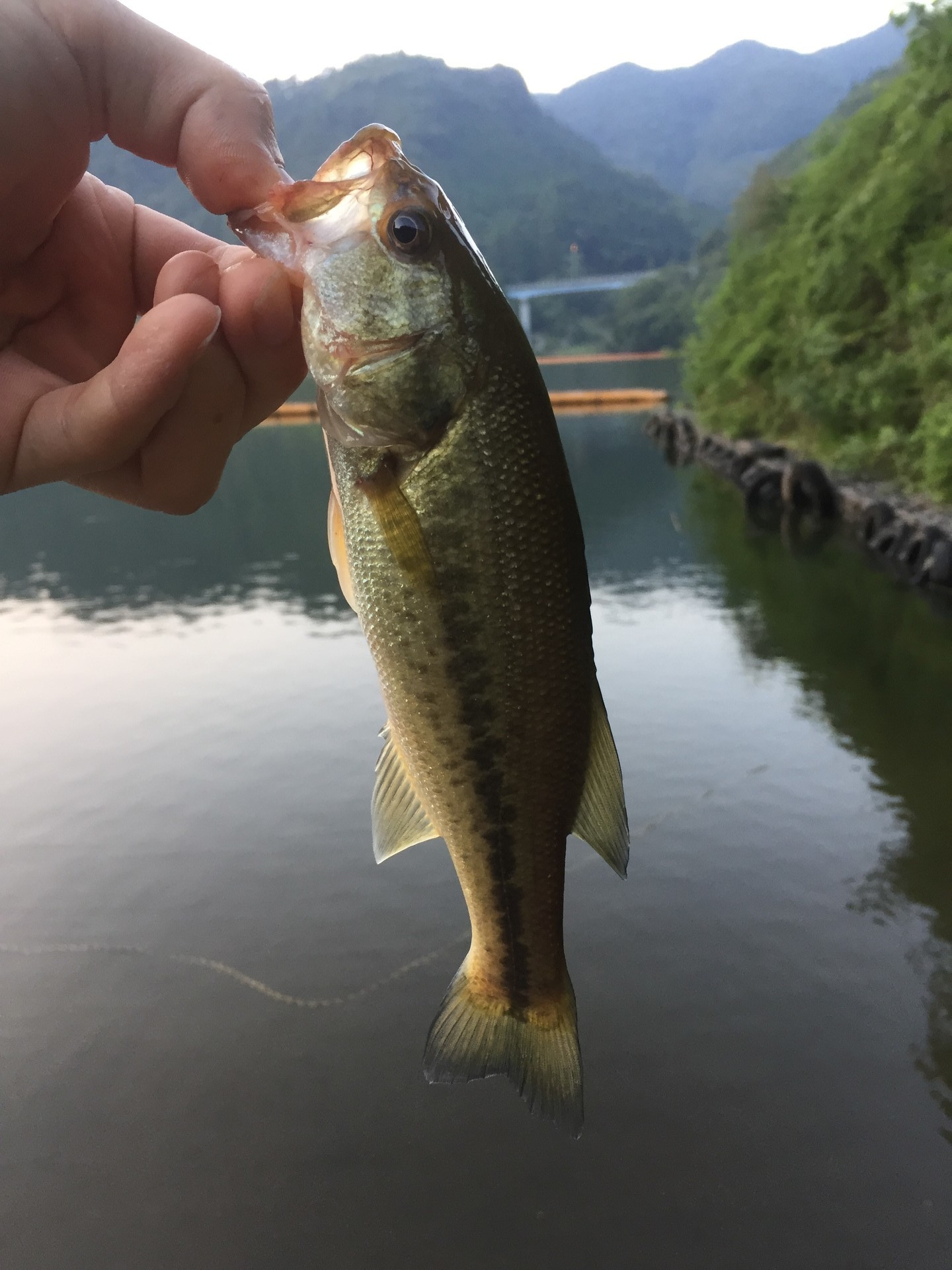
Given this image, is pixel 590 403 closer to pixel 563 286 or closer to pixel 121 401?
pixel 563 286

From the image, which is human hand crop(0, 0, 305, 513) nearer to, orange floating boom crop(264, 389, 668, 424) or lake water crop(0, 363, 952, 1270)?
lake water crop(0, 363, 952, 1270)

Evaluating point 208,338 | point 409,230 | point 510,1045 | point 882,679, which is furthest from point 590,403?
point 208,338

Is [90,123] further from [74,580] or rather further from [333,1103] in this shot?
[74,580]

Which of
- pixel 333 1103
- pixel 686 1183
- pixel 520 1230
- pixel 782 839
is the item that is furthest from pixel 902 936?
pixel 333 1103

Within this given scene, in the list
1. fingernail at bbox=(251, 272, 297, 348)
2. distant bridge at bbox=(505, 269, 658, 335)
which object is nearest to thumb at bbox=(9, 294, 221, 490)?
fingernail at bbox=(251, 272, 297, 348)

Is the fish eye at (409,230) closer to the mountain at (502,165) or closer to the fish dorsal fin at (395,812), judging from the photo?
the fish dorsal fin at (395,812)

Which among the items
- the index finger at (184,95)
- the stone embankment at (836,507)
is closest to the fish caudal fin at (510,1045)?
the index finger at (184,95)

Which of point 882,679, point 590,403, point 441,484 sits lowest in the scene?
point 590,403
